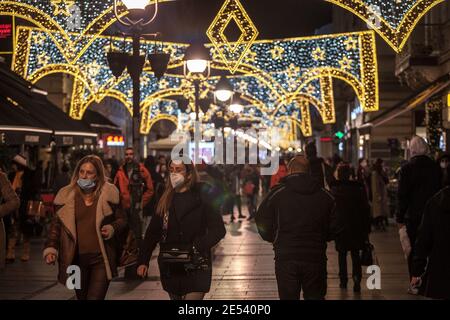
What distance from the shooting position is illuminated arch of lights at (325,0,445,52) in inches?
658

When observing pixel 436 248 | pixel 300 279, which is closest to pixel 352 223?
pixel 300 279

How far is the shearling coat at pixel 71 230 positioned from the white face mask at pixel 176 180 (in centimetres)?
65

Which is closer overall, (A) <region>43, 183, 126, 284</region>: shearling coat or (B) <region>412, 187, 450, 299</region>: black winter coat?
(B) <region>412, 187, 450, 299</region>: black winter coat

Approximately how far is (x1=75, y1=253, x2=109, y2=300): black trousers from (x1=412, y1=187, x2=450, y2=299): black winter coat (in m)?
2.73

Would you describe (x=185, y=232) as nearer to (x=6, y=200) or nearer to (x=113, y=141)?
(x=6, y=200)

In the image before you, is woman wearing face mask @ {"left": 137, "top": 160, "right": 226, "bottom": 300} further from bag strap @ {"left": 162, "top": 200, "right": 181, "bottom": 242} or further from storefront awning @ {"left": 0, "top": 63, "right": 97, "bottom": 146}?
storefront awning @ {"left": 0, "top": 63, "right": 97, "bottom": 146}

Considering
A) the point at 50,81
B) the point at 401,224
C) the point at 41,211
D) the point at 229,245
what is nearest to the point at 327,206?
the point at 401,224

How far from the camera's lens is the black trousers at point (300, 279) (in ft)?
25.7

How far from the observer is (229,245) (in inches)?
778

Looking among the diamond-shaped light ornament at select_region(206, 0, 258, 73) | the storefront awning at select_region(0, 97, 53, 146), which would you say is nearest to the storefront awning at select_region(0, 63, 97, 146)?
the storefront awning at select_region(0, 97, 53, 146)

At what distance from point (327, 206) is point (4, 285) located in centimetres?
682

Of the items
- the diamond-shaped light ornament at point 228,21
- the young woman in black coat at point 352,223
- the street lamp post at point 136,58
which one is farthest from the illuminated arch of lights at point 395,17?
the young woman in black coat at point 352,223

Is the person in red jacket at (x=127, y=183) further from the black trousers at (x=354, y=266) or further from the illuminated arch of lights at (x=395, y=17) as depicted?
the illuminated arch of lights at (x=395, y=17)
